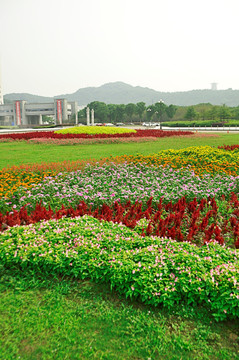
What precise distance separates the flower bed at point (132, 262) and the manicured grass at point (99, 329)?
127mm

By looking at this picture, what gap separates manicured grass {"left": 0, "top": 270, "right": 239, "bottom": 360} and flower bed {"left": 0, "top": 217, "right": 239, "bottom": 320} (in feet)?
0.42

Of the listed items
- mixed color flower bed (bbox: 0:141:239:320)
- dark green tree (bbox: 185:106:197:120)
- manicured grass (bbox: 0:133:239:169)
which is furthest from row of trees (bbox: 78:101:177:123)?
mixed color flower bed (bbox: 0:141:239:320)

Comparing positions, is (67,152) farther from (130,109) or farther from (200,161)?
(130,109)

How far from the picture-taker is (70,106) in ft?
268

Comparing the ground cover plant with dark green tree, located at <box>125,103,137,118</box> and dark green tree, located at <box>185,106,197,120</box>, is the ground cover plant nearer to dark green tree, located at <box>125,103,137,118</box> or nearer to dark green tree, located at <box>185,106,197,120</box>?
dark green tree, located at <box>185,106,197,120</box>

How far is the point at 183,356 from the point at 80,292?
3.50 feet

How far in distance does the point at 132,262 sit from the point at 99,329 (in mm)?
645

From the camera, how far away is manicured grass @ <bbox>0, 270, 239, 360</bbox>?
2000 millimetres

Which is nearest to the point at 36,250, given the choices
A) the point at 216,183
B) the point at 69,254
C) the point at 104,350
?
the point at 69,254

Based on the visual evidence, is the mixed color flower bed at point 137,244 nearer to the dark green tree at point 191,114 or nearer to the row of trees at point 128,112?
the dark green tree at point 191,114

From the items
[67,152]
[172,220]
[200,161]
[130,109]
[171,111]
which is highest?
[130,109]

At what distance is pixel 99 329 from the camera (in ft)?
7.25

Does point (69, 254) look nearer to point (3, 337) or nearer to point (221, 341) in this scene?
point (3, 337)

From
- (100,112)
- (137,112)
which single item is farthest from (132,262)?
(100,112)
